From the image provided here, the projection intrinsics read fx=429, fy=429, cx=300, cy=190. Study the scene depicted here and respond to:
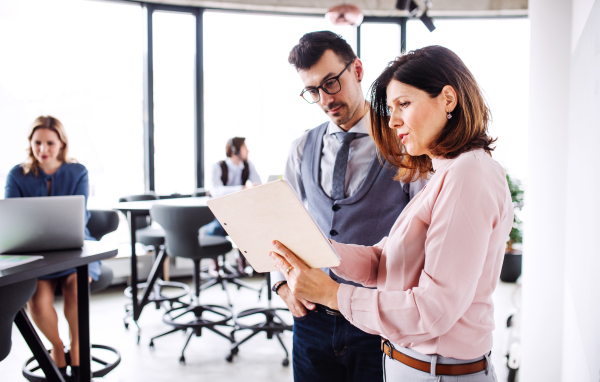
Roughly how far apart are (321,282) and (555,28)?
5.46ft

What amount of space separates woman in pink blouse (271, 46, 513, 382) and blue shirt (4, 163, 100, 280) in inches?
93.7

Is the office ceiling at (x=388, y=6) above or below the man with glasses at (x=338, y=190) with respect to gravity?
above

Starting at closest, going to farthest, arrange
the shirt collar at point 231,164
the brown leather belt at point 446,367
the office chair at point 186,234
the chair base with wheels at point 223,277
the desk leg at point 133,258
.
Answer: the brown leather belt at point 446,367
the office chair at point 186,234
the desk leg at point 133,258
the chair base with wheels at point 223,277
the shirt collar at point 231,164

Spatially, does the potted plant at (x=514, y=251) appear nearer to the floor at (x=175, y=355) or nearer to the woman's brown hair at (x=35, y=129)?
the floor at (x=175, y=355)

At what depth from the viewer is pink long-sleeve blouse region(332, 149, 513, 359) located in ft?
2.62

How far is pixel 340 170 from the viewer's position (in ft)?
4.69

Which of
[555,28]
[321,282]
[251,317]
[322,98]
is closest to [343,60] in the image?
[322,98]

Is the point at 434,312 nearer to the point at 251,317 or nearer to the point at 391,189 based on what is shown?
the point at 391,189

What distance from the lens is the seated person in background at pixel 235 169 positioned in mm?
4871

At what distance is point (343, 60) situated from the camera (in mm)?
1457

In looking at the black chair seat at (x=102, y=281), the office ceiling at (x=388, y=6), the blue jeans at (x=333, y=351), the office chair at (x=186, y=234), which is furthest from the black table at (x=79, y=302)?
the office ceiling at (x=388, y=6)

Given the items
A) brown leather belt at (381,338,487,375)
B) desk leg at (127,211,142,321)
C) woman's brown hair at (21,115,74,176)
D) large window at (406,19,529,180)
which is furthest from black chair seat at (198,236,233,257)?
large window at (406,19,529,180)

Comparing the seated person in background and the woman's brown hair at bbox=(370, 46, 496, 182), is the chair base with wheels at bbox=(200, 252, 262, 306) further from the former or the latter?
the woman's brown hair at bbox=(370, 46, 496, 182)

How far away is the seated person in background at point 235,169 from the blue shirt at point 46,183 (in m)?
1.89
